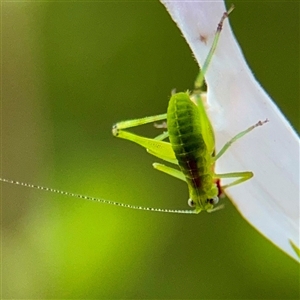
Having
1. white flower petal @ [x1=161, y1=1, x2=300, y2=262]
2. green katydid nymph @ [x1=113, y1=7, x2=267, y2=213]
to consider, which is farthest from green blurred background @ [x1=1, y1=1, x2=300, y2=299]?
white flower petal @ [x1=161, y1=1, x2=300, y2=262]

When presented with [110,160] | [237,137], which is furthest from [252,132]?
[110,160]

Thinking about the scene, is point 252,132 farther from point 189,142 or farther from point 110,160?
point 110,160

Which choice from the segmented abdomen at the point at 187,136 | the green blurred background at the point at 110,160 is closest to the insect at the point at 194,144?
the segmented abdomen at the point at 187,136

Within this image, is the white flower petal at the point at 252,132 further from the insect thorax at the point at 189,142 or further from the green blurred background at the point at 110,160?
the green blurred background at the point at 110,160

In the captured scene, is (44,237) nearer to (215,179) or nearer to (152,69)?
(152,69)

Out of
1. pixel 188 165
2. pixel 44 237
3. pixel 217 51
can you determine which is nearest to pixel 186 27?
pixel 217 51
